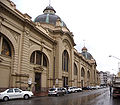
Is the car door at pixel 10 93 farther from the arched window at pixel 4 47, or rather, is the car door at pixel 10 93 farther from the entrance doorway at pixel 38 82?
the entrance doorway at pixel 38 82

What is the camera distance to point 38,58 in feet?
117

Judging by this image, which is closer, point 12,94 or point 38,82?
point 12,94

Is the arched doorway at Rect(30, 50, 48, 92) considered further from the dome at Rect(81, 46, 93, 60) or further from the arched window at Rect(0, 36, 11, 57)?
the dome at Rect(81, 46, 93, 60)

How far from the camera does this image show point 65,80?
154 ft

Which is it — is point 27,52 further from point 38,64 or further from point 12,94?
point 12,94

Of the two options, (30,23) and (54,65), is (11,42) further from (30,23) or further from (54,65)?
(54,65)

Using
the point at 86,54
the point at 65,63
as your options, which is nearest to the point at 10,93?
the point at 65,63

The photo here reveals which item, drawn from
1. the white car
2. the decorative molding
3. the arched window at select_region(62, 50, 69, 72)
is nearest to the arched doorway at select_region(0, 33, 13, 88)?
the white car

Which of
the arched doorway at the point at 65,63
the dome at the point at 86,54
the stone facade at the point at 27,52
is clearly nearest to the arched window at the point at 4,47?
the stone facade at the point at 27,52

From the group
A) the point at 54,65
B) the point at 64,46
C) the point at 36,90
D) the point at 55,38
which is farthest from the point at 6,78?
the point at 64,46

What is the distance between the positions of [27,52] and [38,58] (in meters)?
5.98

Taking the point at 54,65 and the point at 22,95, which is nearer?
the point at 22,95

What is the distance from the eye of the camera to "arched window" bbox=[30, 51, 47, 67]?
3350cm

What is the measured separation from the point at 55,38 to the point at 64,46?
4.62 m
